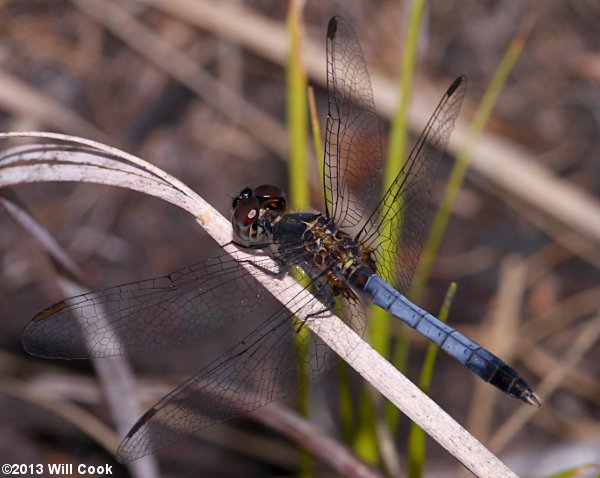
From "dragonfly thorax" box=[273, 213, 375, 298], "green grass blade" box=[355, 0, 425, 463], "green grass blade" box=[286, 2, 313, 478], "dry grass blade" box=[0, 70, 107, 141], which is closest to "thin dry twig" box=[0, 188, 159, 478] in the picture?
"green grass blade" box=[286, 2, 313, 478]

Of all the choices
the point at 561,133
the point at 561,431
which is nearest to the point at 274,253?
the point at 561,431

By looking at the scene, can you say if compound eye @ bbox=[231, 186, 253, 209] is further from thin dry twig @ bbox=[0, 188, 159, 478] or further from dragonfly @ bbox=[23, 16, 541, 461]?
thin dry twig @ bbox=[0, 188, 159, 478]

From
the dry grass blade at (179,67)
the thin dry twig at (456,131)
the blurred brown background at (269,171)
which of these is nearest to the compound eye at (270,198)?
the blurred brown background at (269,171)

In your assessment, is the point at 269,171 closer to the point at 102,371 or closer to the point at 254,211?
the point at 254,211

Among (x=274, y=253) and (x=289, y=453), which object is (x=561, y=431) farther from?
(x=274, y=253)

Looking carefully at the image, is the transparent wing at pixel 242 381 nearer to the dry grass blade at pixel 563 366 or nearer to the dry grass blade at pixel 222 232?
the dry grass blade at pixel 222 232

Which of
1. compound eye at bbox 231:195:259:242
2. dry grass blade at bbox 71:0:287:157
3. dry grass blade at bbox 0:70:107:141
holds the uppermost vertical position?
dry grass blade at bbox 71:0:287:157
